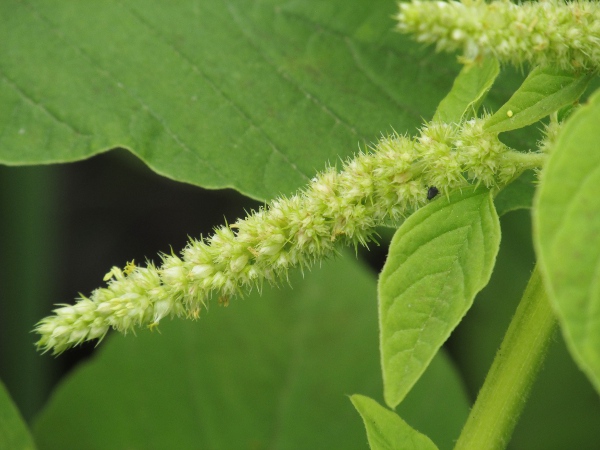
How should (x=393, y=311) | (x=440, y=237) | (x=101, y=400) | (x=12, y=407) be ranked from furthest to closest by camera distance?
1. (x=101, y=400)
2. (x=12, y=407)
3. (x=440, y=237)
4. (x=393, y=311)

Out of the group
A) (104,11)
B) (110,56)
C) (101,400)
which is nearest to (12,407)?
(101,400)

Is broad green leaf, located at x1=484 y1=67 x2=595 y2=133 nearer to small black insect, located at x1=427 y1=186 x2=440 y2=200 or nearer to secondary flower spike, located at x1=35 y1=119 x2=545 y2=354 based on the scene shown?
secondary flower spike, located at x1=35 y1=119 x2=545 y2=354

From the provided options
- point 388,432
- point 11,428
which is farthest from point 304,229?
point 11,428

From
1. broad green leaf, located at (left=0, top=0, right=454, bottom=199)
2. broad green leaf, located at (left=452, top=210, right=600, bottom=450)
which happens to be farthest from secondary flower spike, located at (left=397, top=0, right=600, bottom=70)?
broad green leaf, located at (left=452, top=210, right=600, bottom=450)

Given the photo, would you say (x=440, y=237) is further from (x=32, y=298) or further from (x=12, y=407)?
(x=32, y=298)

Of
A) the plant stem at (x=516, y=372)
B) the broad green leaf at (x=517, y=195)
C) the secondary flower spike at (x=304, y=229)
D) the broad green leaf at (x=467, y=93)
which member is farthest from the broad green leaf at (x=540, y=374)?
the secondary flower spike at (x=304, y=229)

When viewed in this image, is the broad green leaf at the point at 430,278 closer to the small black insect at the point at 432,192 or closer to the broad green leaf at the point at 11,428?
the small black insect at the point at 432,192

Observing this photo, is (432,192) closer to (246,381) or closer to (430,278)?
(430,278)
